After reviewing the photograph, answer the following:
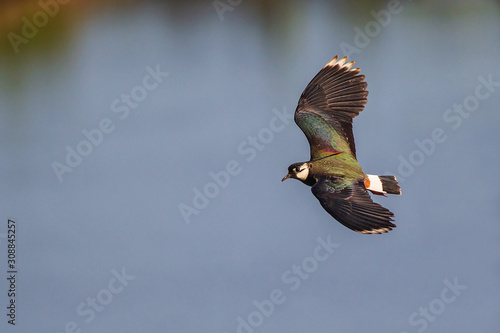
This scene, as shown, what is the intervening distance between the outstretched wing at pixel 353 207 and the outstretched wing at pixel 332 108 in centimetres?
30

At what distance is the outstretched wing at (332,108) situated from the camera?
329cm

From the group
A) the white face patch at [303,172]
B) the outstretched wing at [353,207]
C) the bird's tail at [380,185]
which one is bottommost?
the outstretched wing at [353,207]

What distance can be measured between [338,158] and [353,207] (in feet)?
1.36

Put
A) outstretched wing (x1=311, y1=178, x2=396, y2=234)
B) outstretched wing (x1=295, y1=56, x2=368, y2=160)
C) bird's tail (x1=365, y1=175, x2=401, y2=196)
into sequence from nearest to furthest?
outstretched wing (x1=311, y1=178, x2=396, y2=234) → bird's tail (x1=365, y1=175, x2=401, y2=196) → outstretched wing (x1=295, y1=56, x2=368, y2=160)

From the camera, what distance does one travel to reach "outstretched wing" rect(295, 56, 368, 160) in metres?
3.29

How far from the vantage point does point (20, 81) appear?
21.6ft

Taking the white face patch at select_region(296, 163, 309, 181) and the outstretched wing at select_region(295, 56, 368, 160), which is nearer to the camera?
the white face patch at select_region(296, 163, 309, 181)

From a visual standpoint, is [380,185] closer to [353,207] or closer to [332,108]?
[353,207]

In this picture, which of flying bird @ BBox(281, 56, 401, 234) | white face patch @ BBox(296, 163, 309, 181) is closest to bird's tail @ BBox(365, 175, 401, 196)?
flying bird @ BBox(281, 56, 401, 234)

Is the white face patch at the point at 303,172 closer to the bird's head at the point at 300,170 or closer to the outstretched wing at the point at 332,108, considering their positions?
the bird's head at the point at 300,170

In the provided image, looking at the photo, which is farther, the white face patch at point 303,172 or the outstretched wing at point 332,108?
the outstretched wing at point 332,108

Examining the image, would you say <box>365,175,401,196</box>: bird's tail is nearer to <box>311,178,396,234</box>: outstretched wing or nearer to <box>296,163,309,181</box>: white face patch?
<box>311,178,396,234</box>: outstretched wing

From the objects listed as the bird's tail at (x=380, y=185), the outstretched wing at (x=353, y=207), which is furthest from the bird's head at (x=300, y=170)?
the bird's tail at (x=380, y=185)

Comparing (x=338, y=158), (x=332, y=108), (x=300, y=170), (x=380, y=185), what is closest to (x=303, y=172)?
(x=300, y=170)
